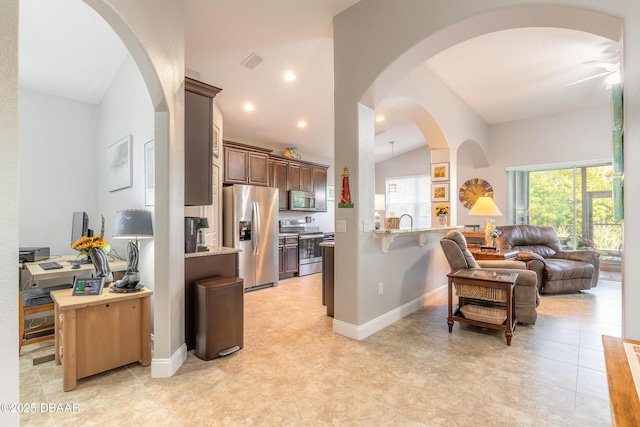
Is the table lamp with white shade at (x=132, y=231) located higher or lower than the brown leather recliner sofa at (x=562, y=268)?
higher

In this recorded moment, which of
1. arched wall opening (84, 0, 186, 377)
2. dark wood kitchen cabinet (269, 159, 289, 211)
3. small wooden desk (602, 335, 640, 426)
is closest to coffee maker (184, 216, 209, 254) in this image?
arched wall opening (84, 0, 186, 377)

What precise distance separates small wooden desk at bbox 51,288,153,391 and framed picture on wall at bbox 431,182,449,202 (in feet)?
13.5

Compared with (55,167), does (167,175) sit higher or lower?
lower

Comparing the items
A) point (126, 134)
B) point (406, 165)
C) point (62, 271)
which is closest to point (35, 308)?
point (62, 271)

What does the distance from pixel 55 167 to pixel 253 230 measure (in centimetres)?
277

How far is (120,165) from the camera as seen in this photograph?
10.9 feet

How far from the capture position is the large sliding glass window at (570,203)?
5.36 metres

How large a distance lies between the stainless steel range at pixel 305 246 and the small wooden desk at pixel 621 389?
16.6ft

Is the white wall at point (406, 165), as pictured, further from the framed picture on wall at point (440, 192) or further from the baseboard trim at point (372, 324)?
the baseboard trim at point (372, 324)

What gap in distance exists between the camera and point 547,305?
401 centimetres

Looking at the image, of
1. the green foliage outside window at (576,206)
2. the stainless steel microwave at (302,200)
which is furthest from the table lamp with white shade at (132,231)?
the green foliage outside window at (576,206)

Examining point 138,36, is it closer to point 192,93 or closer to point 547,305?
point 192,93

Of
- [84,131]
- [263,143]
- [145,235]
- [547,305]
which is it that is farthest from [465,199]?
[84,131]

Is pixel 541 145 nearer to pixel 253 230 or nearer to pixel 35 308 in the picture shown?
pixel 253 230
